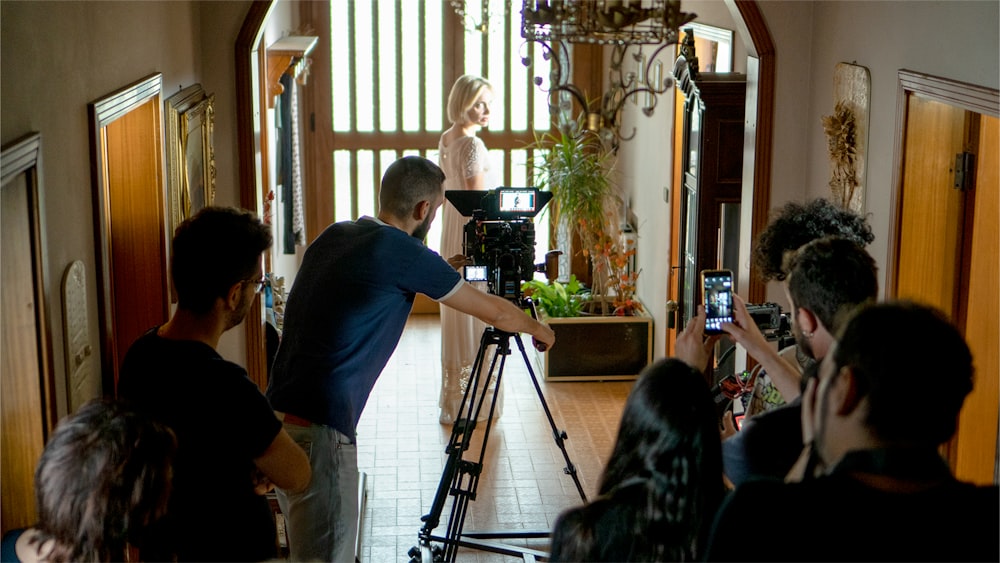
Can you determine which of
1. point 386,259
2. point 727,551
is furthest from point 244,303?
point 727,551

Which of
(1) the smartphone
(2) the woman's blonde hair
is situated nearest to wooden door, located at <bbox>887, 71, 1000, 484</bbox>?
(1) the smartphone

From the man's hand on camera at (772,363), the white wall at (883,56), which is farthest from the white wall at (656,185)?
the man's hand on camera at (772,363)

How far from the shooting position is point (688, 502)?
179 cm

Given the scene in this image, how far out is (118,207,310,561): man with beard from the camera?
210 cm

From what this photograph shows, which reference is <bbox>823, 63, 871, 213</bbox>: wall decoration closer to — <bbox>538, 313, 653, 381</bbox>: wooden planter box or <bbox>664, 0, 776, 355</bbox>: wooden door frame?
<bbox>664, 0, 776, 355</bbox>: wooden door frame

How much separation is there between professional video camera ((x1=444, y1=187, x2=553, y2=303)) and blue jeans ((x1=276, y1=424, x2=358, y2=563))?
1.00 m

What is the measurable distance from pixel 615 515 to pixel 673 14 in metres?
2.10

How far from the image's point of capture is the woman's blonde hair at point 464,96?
6.04 metres

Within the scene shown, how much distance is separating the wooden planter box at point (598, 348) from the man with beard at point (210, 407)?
4546 mm

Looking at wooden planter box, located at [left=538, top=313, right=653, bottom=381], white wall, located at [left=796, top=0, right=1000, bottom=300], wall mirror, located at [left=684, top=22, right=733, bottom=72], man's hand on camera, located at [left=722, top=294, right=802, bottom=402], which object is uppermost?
wall mirror, located at [left=684, top=22, right=733, bottom=72]

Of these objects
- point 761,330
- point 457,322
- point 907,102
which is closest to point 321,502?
point 761,330

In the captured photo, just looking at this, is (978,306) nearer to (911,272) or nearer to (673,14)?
(911,272)

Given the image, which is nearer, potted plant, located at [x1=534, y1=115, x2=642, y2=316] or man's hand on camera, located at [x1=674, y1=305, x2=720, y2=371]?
man's hand on camera, located at [x1=674, y1=305, x2=720, y2=371]

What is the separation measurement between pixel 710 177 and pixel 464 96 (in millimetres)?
1560
